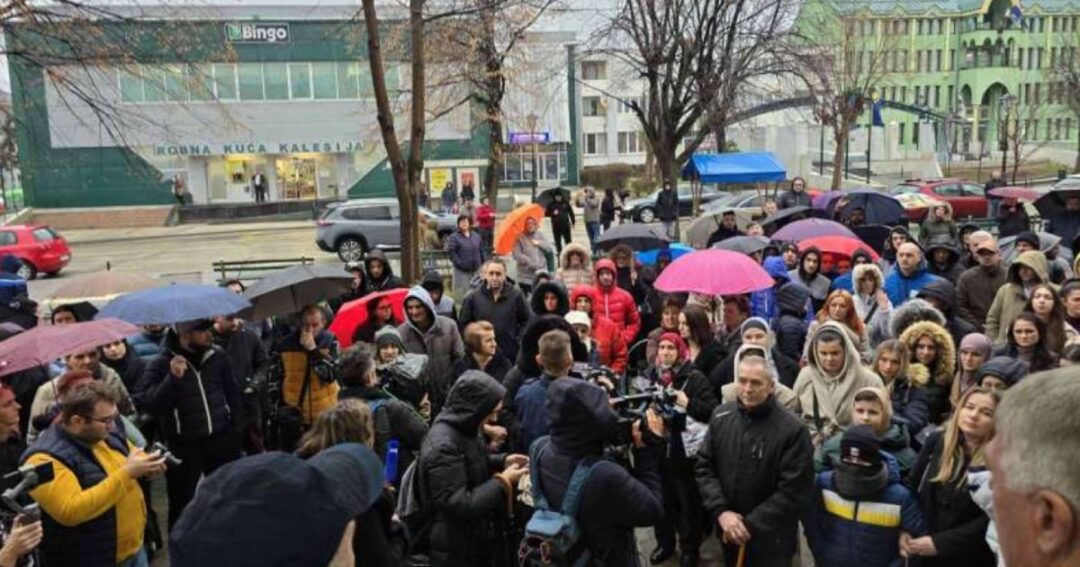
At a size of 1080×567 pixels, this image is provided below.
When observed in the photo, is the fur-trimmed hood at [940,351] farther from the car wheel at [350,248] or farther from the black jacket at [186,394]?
the car wheel at [350,248]

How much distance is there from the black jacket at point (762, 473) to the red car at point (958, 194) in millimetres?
25268

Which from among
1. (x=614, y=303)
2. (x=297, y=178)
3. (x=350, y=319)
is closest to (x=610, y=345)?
(x=614, y=303)

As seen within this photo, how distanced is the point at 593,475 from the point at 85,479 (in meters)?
2.39

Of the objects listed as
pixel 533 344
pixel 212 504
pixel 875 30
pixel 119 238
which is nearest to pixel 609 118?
pixel 875 30

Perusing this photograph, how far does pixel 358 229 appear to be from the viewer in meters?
24.5

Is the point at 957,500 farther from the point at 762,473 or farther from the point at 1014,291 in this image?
the point at 1014,291

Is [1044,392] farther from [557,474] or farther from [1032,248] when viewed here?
[1032,248]

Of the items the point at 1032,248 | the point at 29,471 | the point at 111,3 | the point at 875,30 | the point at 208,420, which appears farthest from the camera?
the point at 875,30

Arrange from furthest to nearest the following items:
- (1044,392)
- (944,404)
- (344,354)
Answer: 1. (944,404)
2. (344,354)
3. (1044,392)

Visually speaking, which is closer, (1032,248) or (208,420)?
(208,420)

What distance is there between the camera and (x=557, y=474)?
3570 mm

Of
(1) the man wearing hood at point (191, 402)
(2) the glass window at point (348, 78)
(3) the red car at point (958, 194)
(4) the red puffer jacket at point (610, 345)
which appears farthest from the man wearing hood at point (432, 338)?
(2) the glass window at point (348, 78)

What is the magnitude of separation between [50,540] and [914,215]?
25369 millimetres

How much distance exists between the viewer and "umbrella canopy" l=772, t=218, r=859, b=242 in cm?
965
